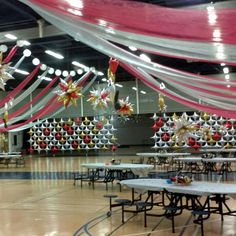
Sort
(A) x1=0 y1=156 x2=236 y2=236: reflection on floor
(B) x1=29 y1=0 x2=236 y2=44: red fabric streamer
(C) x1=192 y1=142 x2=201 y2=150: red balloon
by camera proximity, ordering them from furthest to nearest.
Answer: (C) x1=192 y1=142 x2=201 y2=150: red balloon
(A) x1=0 y1=156 x2=236 y2=236: reflection on floor
(B) x1=29 y1=0 x2=236 y2=44: red fabric streamer

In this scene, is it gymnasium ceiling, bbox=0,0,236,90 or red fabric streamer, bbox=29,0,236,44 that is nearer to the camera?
red fabric streamer, bbox=29,0,236,44

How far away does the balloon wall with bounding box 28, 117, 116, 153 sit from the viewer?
19.8 m

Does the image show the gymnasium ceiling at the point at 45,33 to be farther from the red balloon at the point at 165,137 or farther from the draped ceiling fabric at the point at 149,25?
the draped ceiling fabric at the point at 149,25

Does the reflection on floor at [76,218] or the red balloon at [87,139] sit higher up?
the red balloon at [87,139]

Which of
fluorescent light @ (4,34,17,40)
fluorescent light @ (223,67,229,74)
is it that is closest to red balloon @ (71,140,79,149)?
fluorescent light @ (223,67,229,74)

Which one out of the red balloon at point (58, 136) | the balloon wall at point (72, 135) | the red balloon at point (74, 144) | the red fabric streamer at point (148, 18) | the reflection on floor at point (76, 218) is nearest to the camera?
the red fabric streamer at point (148, 18)

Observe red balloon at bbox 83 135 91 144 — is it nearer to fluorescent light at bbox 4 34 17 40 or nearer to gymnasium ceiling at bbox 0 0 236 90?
gymnasium ceiling at bbox 0 0 236 90

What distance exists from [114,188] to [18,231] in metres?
4.50

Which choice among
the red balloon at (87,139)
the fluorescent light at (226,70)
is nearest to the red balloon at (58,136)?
the red balloon at (87,139)

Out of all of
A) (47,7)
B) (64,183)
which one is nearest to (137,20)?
(47,7)

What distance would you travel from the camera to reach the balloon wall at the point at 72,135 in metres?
19.8

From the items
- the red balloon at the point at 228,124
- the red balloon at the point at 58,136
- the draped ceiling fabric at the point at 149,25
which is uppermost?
the draped ceiling fabric at the point at 149,25

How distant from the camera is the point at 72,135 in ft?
67.2

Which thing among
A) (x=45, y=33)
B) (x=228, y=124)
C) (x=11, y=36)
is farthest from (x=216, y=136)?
(x=11, y=36)
